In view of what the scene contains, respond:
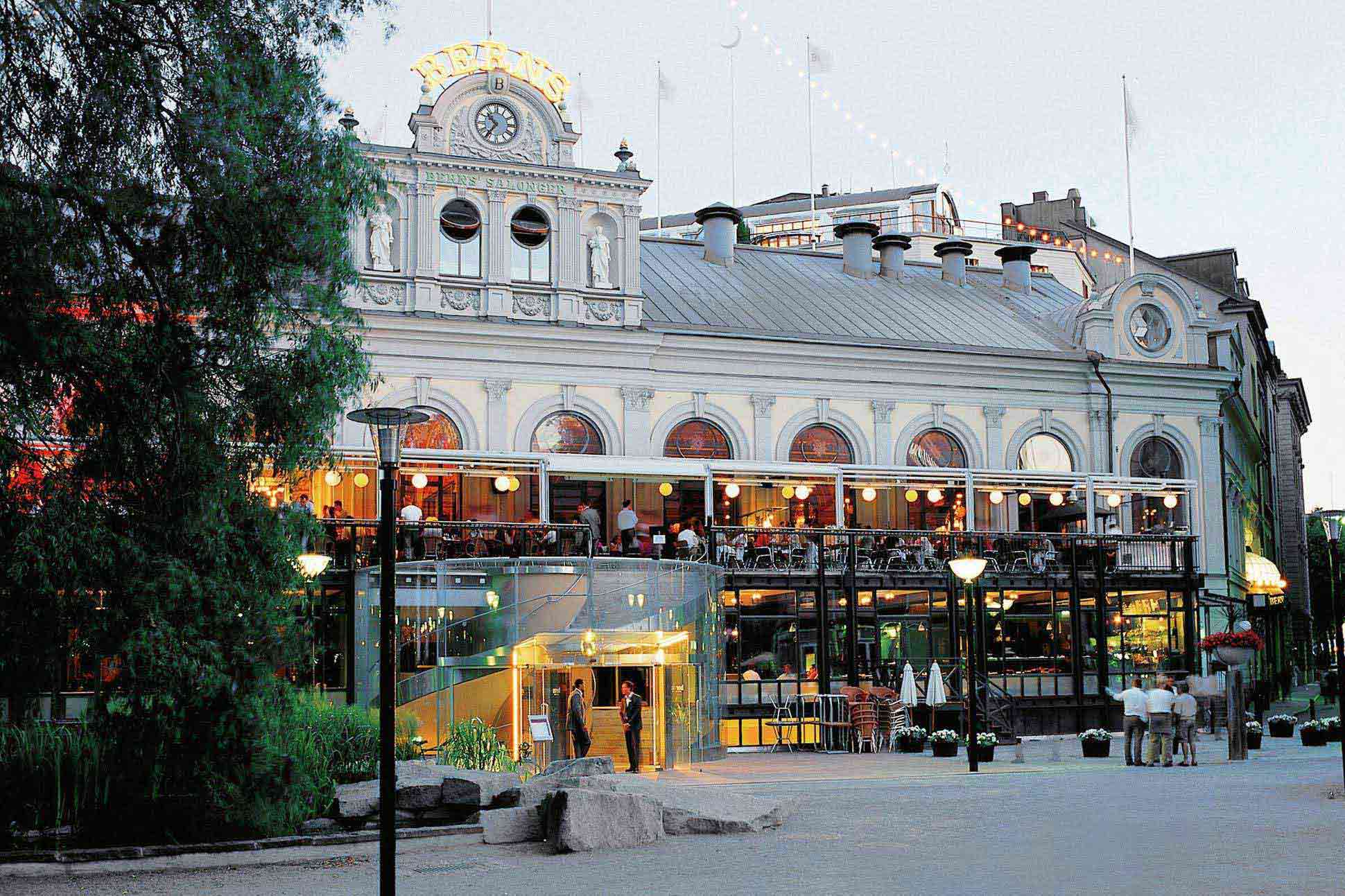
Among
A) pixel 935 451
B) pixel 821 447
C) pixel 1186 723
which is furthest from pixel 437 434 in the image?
pixel 1186 723

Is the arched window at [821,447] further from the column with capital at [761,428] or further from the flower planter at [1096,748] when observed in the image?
the flower planter at [1096,748]

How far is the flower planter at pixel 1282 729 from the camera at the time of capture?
33.2 m

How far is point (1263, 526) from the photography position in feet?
210

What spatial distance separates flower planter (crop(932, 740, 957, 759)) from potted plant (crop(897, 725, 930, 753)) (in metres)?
1.75

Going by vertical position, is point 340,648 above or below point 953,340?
below

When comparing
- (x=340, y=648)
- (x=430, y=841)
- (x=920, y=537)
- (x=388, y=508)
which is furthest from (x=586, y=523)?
(x=388, y=508)

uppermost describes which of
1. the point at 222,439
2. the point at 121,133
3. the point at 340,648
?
the point at 121,133

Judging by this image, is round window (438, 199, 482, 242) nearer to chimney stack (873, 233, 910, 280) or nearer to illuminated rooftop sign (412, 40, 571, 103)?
illuminated rooftop sign (412, 40, 571, 103)

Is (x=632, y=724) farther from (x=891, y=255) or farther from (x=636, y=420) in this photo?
(x=891, y=255)

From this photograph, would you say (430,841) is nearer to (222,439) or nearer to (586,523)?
(222,439)

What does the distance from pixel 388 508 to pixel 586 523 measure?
2018 centimetres

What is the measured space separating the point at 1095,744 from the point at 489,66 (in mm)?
22103

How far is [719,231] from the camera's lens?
4722 cm

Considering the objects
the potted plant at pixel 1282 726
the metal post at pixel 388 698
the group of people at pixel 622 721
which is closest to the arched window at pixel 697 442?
the potted plant at pixel 1282 726
